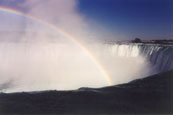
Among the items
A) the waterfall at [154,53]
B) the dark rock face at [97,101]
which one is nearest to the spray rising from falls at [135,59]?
the waterfall at [154,53]

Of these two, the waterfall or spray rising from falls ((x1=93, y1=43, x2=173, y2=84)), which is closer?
the waterfall

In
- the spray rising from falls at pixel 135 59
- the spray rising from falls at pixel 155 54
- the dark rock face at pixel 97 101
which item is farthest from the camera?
the spray rising from falls at pixel 135 59

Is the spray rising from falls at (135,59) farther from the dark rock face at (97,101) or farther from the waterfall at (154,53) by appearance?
the dark rock face at (97,101)

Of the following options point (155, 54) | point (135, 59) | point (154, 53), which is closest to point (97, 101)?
point (155, 54)

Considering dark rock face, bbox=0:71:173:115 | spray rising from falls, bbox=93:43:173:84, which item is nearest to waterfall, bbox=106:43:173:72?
spray rising from falls, bbox=93:43:173:84

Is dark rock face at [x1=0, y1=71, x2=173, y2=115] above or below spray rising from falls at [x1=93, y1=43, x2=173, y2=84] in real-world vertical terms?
below

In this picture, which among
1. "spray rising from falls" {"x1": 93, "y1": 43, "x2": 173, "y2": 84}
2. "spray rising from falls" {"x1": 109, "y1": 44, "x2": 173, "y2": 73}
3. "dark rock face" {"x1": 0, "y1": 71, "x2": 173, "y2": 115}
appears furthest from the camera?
"spray rising from falls" {"x1": 93, "y1": 43, "x2": 173, "y2": 84}

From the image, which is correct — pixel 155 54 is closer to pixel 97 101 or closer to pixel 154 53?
pixel 154 53

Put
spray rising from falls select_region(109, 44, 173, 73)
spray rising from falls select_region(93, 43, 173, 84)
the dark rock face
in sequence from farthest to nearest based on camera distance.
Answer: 1. spray rising from falls select_region(93, 43, 173, 84)
2. spray rising from falls select_region(109, 44, 173, 73)
3. the dark rock face

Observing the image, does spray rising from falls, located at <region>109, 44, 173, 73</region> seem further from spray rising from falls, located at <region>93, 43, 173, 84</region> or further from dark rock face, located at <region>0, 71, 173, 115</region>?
dark rock face, located at <region>0, 71, 173, 115</region>

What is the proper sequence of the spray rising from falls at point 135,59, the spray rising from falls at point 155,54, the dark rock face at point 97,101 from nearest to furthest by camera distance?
1. the dark rock face at point 97,101
2. the spray rising from falls at point 155,54
3. the spray rising from falls at point 135,59
